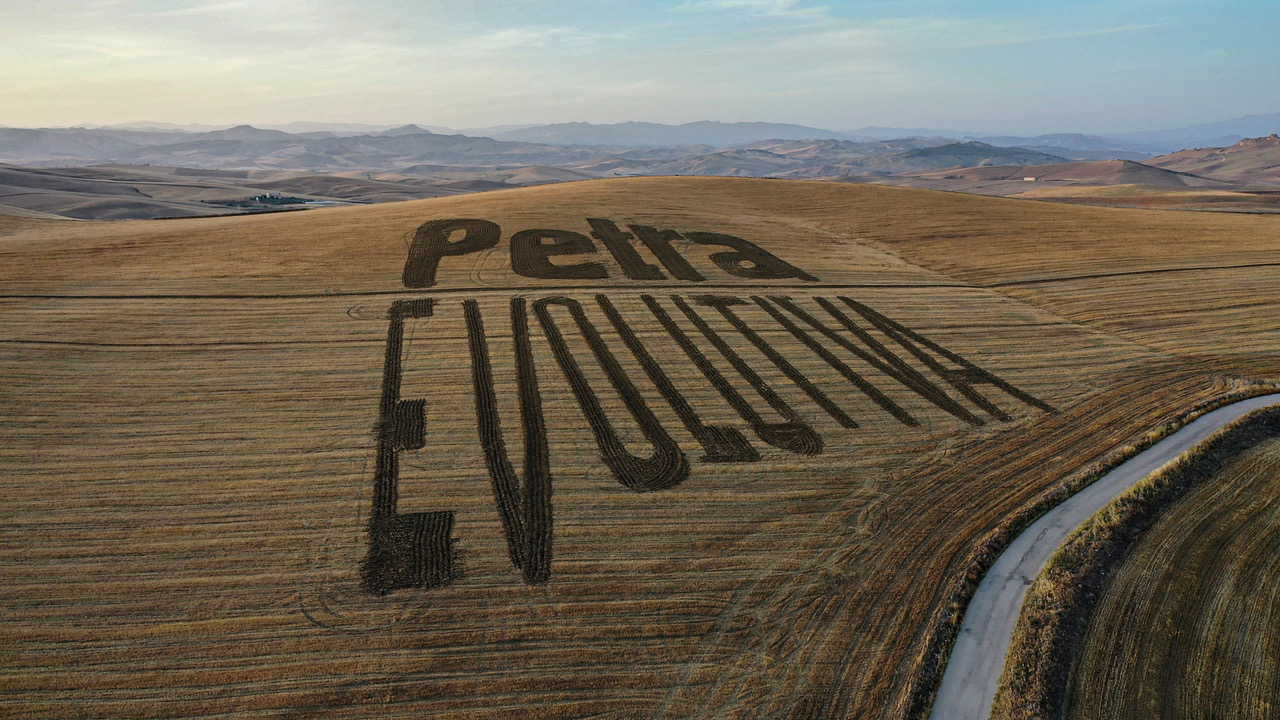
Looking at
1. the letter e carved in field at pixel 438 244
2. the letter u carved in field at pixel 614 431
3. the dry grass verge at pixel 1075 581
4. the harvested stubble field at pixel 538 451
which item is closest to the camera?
the dry grass verge at pixel 1075 581

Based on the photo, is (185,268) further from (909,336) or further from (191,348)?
(909,336)

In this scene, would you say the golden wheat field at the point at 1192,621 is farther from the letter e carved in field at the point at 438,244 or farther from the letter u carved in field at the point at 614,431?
the letter e carved in field at the point at 438,244

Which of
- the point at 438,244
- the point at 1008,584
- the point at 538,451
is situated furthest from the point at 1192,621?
the point at 438,244

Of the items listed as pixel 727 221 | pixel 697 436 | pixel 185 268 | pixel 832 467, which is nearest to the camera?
pixel 832 467

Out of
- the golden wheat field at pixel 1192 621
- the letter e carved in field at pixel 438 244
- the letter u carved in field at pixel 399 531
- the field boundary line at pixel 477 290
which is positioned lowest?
the golden wheat field at pixel 1192 621

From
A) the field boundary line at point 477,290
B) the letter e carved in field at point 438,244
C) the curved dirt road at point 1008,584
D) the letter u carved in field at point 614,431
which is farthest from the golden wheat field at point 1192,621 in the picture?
the letter e carved in field at point 438,244

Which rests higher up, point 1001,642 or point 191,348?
point 191,348

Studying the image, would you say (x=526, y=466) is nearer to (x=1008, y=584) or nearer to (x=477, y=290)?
(x=1008, y=584)

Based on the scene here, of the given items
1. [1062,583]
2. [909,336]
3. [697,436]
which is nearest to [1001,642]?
[1062,583]
